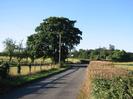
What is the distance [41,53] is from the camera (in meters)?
89.0

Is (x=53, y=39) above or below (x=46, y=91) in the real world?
above

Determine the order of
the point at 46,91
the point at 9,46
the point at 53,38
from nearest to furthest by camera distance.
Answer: the point at 46,91
the point at 53,38
the point at 9,46

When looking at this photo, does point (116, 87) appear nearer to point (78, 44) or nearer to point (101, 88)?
point (101, 88)

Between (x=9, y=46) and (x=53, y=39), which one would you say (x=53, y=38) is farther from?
(x=9, y=46)

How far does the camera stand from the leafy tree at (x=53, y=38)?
291 feet

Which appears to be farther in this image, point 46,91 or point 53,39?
point 53,39

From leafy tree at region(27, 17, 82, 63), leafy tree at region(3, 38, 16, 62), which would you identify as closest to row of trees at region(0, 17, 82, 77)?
leafy tree at region(27, 17, 82, 63)

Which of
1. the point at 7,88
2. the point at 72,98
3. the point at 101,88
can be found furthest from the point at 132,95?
the point at 7,88

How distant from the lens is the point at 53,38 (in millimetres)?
88250

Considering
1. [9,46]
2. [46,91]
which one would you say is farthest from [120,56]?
[46,91]

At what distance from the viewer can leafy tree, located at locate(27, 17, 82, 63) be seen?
291 feet

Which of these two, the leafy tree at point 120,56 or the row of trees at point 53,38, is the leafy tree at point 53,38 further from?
the leafy tree at point 120,56

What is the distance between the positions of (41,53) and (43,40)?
3.10 meters

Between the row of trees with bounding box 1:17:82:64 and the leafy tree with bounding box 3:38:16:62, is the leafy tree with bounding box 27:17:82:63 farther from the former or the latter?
the leafy tree with bounding box 3:38:16:62
